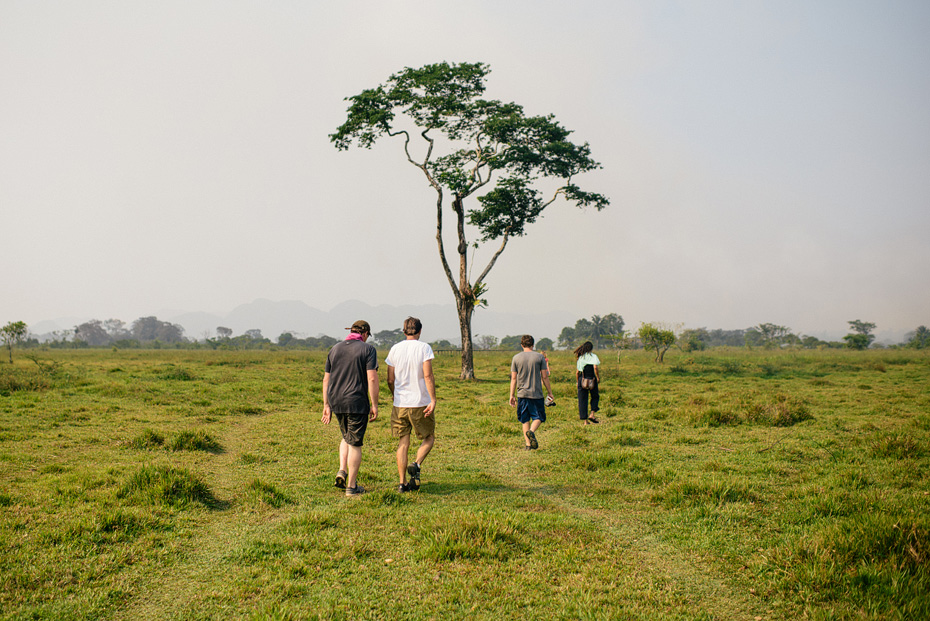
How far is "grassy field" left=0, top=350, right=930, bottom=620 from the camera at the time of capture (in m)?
4.52

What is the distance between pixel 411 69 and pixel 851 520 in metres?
29.2

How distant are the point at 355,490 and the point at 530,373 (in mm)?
4676

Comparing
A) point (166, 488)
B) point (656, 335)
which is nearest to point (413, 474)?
point (166, 488)

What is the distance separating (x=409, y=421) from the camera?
24.6ft

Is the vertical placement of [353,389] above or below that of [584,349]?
below

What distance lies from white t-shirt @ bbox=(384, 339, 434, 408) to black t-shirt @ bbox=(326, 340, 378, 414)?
0.34 m

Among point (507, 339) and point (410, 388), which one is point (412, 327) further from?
point (507, 339)

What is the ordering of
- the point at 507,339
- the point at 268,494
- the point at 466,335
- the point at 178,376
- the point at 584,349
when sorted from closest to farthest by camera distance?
the point at 268,494 → the point at 584,349 → the point at 178,376 → the point at 466,335 → the point at 507,339

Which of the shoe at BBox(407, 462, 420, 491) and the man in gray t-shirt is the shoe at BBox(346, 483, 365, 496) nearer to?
the shoe at BBox(407, 462, 420, 491)

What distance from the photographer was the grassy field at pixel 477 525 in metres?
4.52

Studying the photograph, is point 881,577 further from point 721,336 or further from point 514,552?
point 721,336

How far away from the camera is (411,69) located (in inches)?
1141

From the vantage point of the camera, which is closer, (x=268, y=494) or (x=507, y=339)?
(x=268, y=494)

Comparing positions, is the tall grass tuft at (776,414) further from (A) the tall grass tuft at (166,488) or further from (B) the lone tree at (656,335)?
(B) the lone tree at (656,335)
